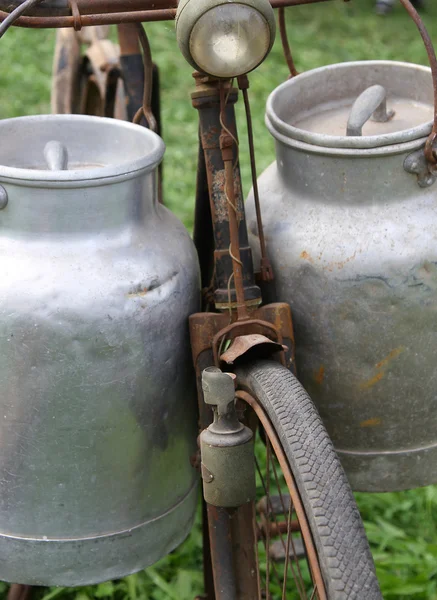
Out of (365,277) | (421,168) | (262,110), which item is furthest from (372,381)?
(262,110)

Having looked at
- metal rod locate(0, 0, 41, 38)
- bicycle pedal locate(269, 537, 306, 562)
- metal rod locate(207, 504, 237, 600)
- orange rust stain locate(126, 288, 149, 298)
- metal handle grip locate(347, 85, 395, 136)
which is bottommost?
bicycle pedal locate(269, 537, 306, 562)

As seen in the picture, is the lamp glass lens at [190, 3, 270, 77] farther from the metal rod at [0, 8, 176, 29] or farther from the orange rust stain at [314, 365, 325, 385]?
the orange rust stain at [314, 365, 325, 385]

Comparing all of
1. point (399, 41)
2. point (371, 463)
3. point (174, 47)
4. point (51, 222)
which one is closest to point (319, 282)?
point (371, 463)

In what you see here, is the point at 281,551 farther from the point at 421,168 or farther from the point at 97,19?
the point at 97,19

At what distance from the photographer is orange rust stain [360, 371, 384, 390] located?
154cm

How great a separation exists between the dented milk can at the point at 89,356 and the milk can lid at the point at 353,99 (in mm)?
305

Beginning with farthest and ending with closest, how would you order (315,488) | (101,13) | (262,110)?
(262,110) < (101,13) < (315,488)

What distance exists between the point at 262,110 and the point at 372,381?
352 centimetres

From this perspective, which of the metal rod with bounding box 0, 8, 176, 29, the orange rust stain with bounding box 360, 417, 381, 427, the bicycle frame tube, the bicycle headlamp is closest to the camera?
the bicycle headlamp

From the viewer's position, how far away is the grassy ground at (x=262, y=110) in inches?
85.6

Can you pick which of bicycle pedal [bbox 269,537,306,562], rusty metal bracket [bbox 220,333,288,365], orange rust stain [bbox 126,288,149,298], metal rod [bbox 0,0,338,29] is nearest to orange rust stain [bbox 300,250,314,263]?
rusty metal bracket [bbox 220,333,288,365]

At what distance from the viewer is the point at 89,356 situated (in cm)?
142

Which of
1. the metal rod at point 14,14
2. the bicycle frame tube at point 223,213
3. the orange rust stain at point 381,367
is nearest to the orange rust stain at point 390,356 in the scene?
the orange rust stain at point 381,367

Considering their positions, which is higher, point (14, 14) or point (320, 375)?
point (14, 14)
